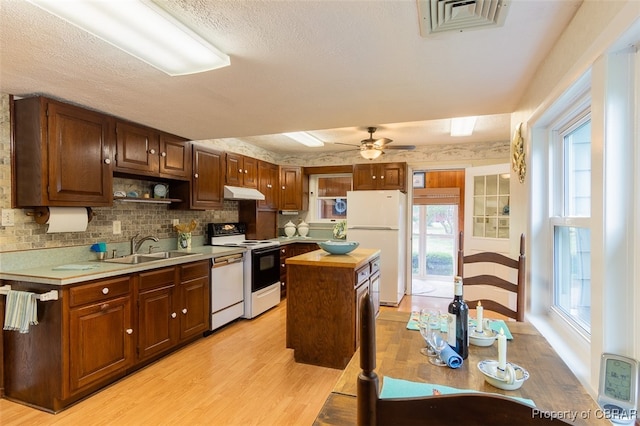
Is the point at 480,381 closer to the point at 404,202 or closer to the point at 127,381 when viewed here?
the point at 127,381

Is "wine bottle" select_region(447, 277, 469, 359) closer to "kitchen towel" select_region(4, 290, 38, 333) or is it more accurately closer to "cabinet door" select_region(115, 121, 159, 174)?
"kitchen towel" select_region(4, 290, 38, 333)

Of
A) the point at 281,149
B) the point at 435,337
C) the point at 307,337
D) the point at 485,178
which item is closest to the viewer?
the point at 435,337

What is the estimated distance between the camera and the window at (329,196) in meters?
5.75

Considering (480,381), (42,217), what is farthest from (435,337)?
(42,217)

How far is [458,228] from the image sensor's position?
20.8 feet

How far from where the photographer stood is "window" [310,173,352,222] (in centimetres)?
575

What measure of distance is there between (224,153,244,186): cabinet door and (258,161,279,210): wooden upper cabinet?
449 millimetres

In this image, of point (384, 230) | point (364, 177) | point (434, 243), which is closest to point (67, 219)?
point (384, 230)

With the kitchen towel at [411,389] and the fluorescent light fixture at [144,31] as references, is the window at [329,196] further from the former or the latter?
the kitchen towel at [411,389]

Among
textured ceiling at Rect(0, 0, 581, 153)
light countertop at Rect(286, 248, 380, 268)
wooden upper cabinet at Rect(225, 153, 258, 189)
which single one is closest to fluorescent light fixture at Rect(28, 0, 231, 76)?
textured ceiling at Rect(0, 0, 581, 153)

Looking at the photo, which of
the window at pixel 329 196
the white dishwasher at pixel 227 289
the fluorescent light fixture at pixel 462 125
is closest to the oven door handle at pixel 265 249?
the white dishwasher at pixel 227 289

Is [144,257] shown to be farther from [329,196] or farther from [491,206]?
[491,206]

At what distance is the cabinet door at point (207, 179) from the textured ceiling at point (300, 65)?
0.76 metres

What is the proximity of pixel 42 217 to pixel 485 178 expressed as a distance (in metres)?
4.72
